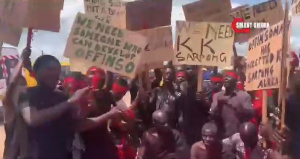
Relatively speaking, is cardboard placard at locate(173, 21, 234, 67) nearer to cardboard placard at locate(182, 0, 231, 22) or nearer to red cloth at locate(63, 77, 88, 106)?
cardboard placard at locate(182, 0, 231, 22)

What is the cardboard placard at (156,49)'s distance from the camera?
7.36 metres

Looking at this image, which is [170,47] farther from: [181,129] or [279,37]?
[279,37]

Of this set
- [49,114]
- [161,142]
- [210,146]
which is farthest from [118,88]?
[49,114]

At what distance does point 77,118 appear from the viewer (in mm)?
4992

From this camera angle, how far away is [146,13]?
294 inches

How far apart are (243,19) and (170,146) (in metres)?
3.48

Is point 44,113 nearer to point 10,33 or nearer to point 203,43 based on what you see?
point 10,33

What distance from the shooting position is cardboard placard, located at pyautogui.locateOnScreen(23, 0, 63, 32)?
20.1ft

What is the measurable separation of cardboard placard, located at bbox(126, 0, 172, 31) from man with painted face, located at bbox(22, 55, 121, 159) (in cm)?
262

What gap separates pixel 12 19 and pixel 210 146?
2.36 meters

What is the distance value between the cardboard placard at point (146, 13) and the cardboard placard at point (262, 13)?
55.3 inches

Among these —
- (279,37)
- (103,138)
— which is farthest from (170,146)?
(279,37)

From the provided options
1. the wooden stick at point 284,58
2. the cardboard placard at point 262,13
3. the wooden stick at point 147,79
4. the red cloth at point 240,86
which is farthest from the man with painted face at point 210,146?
the cardboard placard at point 262,13

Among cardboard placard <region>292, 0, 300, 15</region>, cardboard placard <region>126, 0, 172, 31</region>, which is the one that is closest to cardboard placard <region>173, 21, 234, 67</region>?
cardboard placard <region>126, 0, 172, 31</region>
